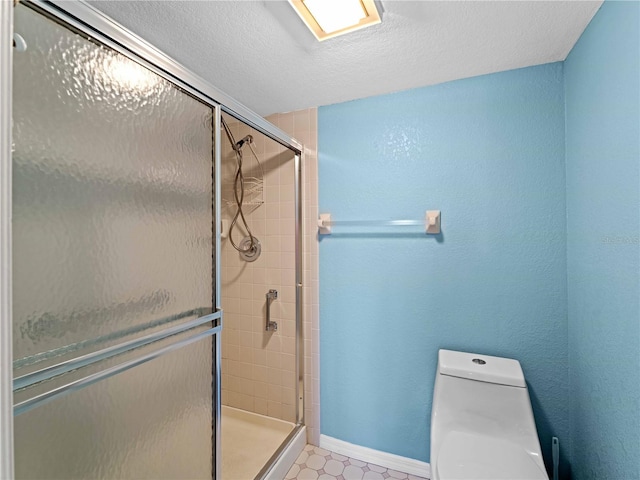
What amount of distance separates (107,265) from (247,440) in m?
1.70

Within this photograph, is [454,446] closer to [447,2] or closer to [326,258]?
[326,258]

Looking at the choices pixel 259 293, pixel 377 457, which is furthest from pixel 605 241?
pixel 259 293

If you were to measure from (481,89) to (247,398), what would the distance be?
8.01 feet

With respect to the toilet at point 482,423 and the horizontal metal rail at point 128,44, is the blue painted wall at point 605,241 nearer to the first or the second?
the toilet at point 482,423

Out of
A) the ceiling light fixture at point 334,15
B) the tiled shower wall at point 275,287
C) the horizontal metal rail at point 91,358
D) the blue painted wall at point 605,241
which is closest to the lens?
the horizontal metal rail at point 91,358

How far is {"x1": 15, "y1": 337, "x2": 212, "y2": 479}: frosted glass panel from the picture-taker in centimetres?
74

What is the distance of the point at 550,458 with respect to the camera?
59.1 inches

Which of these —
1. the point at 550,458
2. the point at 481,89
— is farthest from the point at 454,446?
the point at 481,89

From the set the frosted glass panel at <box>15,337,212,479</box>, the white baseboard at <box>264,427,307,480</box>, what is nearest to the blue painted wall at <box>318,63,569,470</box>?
the white baseboard at <box>264,427,307,480</box>

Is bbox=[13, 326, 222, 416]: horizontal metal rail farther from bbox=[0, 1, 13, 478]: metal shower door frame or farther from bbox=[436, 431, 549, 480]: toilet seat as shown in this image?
bbox=[436, 431, 549, 480]: toilet seat

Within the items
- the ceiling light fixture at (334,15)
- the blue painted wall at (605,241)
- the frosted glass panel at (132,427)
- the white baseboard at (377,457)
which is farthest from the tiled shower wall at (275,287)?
the blue painted wall at (605,241)

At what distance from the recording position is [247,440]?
202cm

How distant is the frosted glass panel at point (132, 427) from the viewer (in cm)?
74

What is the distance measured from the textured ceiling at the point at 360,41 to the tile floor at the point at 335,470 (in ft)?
7.16
